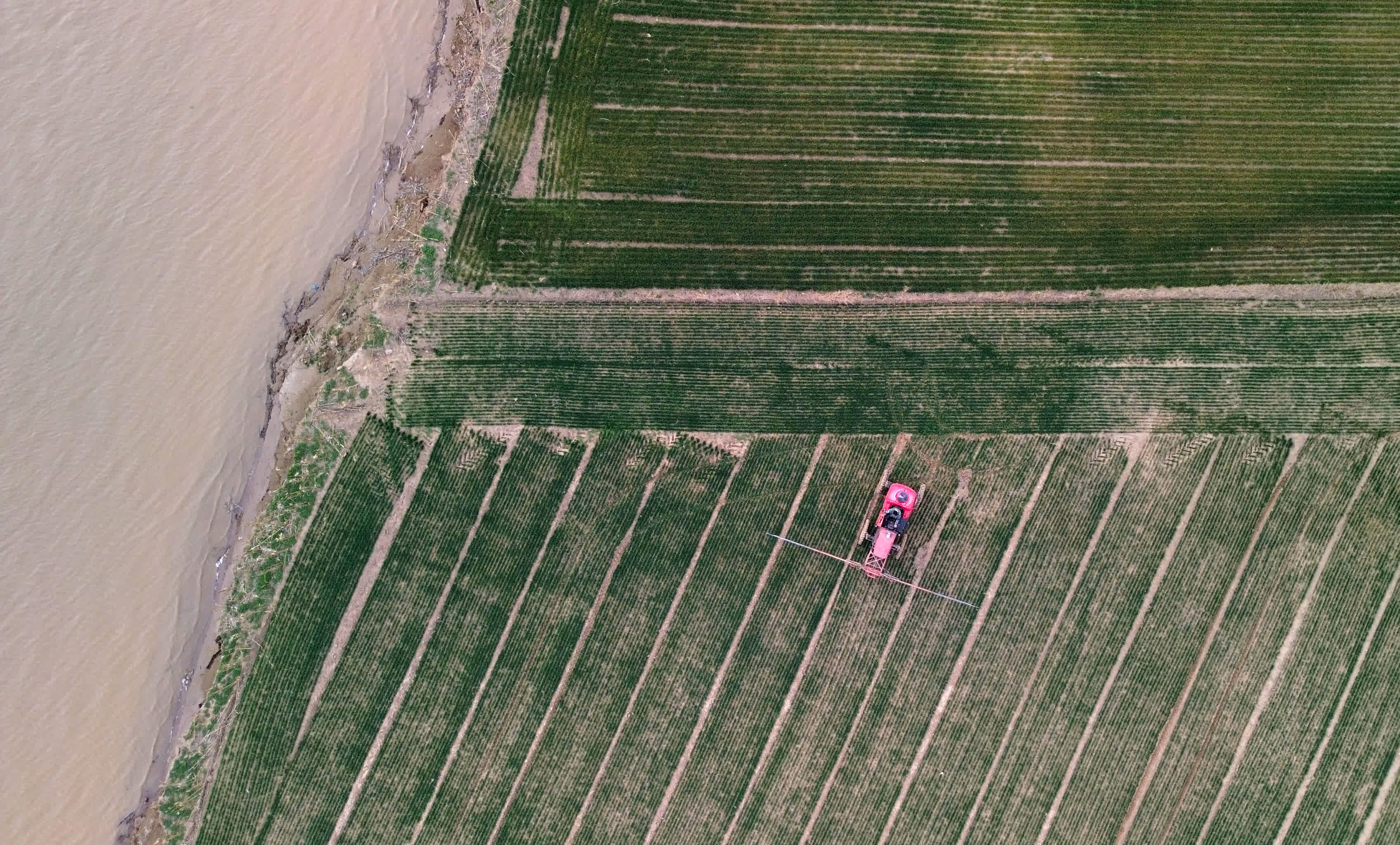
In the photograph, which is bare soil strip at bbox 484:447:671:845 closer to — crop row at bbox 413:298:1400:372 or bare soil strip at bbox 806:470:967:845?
crop row at bbox 413:298:1400:372

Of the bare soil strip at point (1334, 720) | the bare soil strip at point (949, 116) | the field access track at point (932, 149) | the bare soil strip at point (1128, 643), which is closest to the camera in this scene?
the bare soil strip at point (1128, 643)

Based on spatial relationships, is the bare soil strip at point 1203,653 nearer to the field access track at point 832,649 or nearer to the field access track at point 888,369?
the field access track at point 832,649

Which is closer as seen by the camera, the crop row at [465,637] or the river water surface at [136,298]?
the crop row at [465,637]

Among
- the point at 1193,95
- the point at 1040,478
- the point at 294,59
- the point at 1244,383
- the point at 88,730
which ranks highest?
the point at 1193,95

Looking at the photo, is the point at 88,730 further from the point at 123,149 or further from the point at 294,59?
the point at 294,59

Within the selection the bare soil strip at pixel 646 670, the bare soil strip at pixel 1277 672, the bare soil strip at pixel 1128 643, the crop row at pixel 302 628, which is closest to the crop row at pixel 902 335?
the bare soil strip at pixel 1128 643

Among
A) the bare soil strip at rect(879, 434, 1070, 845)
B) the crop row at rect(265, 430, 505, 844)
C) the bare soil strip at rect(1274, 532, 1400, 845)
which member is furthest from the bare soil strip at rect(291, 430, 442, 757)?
the bare soil strip at rect(1274, 532, 1400, 845)

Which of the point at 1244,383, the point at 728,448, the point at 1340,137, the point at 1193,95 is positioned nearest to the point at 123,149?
the point at 728,448
